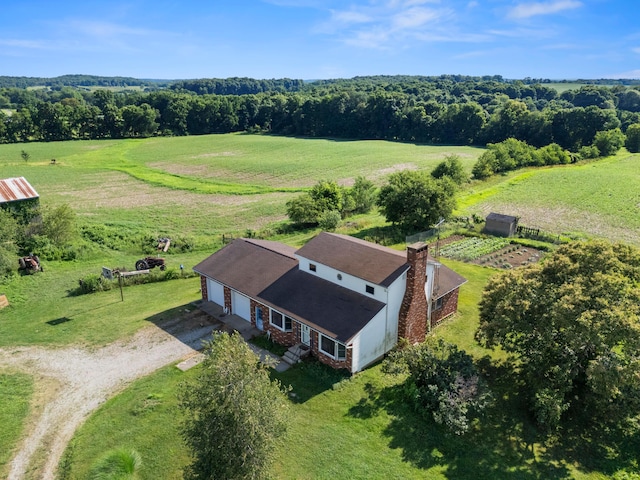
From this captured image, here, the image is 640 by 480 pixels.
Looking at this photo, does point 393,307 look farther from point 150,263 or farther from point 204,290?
point 150,263

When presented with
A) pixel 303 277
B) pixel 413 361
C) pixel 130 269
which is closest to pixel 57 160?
pixel 130 269

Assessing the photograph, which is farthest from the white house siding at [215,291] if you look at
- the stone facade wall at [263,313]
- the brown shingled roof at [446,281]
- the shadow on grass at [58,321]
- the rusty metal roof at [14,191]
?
the rusty metal roof at [14,191]

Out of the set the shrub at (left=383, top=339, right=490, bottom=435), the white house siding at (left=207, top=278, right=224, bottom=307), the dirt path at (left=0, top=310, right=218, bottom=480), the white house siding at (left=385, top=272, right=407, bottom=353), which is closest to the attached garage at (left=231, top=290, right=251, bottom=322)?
the white house siding at (left=207, top=278, right=224, bottom=307)

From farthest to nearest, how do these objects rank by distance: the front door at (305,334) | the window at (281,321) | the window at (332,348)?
the window at (281,321) < the front door at (305,334) < the window at (332,348)

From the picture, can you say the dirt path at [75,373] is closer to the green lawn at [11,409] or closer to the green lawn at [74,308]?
the green lawn at [11,409]

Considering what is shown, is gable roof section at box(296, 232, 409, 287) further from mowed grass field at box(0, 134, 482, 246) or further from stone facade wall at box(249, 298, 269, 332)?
mowed grass field at box(0, 134, 482, 246)

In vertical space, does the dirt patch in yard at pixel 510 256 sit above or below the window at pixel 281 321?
below

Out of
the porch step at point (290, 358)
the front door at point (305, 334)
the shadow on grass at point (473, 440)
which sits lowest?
the shadow on grass at point (473, 440)

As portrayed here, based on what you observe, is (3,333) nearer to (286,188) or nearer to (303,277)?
(303,277)
